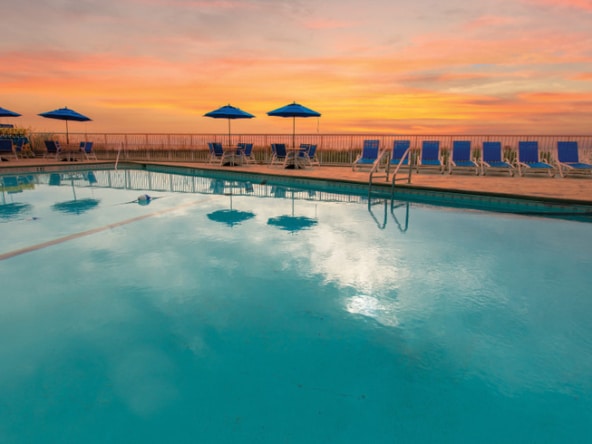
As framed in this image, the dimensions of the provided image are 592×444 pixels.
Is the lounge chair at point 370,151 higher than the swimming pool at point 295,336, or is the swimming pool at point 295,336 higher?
the lounge chair at point 370,151

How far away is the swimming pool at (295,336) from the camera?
1854mm

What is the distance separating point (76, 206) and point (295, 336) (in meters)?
6.93

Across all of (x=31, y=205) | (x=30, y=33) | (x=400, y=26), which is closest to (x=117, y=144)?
(x=30, y=33)

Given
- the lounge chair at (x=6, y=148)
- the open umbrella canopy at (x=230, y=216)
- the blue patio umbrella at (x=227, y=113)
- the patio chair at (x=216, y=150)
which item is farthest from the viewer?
the lounge chair at (x=6, y=148)

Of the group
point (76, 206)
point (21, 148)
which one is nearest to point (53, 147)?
point (21, 148)

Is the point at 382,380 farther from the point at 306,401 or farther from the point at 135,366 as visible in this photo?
the point at 135,366

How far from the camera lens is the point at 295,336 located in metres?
2.66

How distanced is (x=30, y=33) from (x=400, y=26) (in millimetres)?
12455

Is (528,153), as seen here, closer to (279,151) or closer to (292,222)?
(279,151)

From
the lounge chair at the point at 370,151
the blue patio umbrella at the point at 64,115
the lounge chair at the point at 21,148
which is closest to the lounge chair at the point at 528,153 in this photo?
the lounge chair at the point at 370,151

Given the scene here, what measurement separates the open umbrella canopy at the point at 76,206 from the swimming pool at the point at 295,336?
1.63 meters

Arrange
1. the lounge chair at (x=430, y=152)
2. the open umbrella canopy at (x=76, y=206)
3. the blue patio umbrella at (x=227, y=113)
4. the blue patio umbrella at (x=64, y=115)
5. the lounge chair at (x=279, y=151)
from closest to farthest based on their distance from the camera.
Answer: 1. the open umbrella canopy at (x=76, y=206)
2. the lounge chair at (x=430, y=152)
3. the lounge chair at (x=279, y=151)
4. the blue patio umbrella at (x=227, y=113)
5. the blue patio umbrella at (x=64, y=115)

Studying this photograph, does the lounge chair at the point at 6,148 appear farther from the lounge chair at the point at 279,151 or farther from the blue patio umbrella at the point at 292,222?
the blue patio umbrella at the point at 292,222

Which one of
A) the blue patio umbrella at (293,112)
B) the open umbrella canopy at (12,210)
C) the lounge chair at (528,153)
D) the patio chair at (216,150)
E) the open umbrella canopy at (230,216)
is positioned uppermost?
the blue patio umbrella at (293,112)
